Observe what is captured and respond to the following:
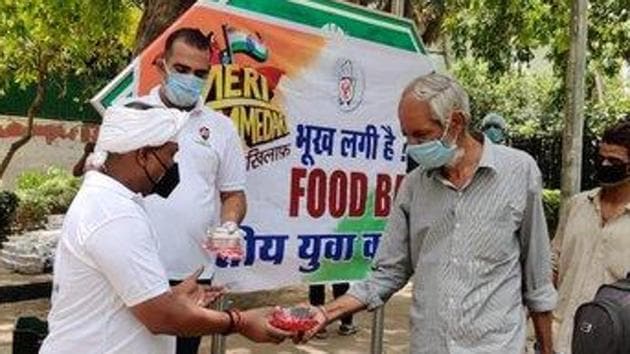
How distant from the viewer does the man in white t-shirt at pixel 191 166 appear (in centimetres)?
350

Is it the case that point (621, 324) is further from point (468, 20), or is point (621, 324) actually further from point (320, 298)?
point (468, 20)

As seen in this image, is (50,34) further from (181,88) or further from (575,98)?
(181,88)

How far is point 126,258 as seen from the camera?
2.17m

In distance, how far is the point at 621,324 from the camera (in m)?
1.99

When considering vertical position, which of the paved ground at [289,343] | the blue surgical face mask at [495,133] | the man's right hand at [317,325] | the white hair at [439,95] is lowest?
the paved ground at [289,343]

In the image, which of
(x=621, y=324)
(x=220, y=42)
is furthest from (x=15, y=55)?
(x=621, y=324)

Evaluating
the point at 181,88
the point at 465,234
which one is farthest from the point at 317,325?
the point at 181,88

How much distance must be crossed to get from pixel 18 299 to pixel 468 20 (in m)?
8.90

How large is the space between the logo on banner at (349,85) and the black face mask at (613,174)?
136 centimetres

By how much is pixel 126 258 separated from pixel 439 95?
986 millimetres

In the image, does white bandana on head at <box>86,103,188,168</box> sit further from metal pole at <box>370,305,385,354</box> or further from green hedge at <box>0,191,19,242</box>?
green hedge at <box>0,191,19,242</box>

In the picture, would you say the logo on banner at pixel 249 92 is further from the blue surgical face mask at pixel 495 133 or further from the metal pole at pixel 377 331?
the blue surgical face mask at pixel 495 133

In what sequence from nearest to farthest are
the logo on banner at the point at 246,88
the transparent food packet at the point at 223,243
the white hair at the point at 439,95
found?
the white hair at the point at 439,95, the transparent food packet at the point at 223,243, the logo on banner at the point at 246,88

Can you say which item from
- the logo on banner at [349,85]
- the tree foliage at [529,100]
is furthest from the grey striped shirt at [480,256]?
the tree foliage at [529,100]
